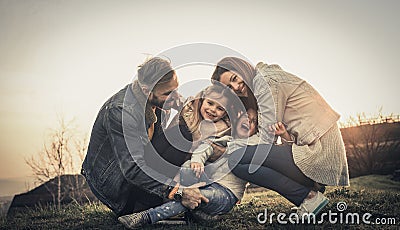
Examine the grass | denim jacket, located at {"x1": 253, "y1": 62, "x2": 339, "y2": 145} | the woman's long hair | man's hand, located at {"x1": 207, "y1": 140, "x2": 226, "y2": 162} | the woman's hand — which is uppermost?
the woman's long hair

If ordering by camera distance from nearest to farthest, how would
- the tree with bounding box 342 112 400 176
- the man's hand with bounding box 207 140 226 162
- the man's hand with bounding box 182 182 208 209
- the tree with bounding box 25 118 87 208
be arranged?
the man's hand with bounding box 182 182 208 209
the man's hand with bounding box 207 140 226 162
the tree with bounding box 342 112 400 176
the tree with bounding box 25 118 87 208

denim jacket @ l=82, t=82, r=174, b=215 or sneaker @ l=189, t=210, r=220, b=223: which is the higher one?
denim jacket @ l=82, t=82, r=174, b=215

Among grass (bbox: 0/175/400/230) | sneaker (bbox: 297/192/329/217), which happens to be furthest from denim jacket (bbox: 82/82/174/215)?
sneaker (bbox: 297/192/329/217)

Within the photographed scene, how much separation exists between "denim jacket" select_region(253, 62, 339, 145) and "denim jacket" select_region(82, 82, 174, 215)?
2.72ft

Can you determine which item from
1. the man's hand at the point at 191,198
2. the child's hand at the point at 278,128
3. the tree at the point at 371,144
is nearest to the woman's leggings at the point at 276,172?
the child's hand at the point at 278,128

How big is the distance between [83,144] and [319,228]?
193cm

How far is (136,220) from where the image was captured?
385cm

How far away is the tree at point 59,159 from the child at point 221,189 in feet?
2.45

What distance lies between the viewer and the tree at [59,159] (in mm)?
4355

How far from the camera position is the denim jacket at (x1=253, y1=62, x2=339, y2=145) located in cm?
393

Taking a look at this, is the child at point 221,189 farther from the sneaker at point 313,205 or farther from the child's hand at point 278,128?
the sneaker at point 313,205

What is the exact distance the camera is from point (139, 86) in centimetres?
398

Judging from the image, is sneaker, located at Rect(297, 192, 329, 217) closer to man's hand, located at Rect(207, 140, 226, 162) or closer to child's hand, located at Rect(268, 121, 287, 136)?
child's hand, located at Rect(268, 121, 287, 136)

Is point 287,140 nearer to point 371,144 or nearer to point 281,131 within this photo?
point 281,131
